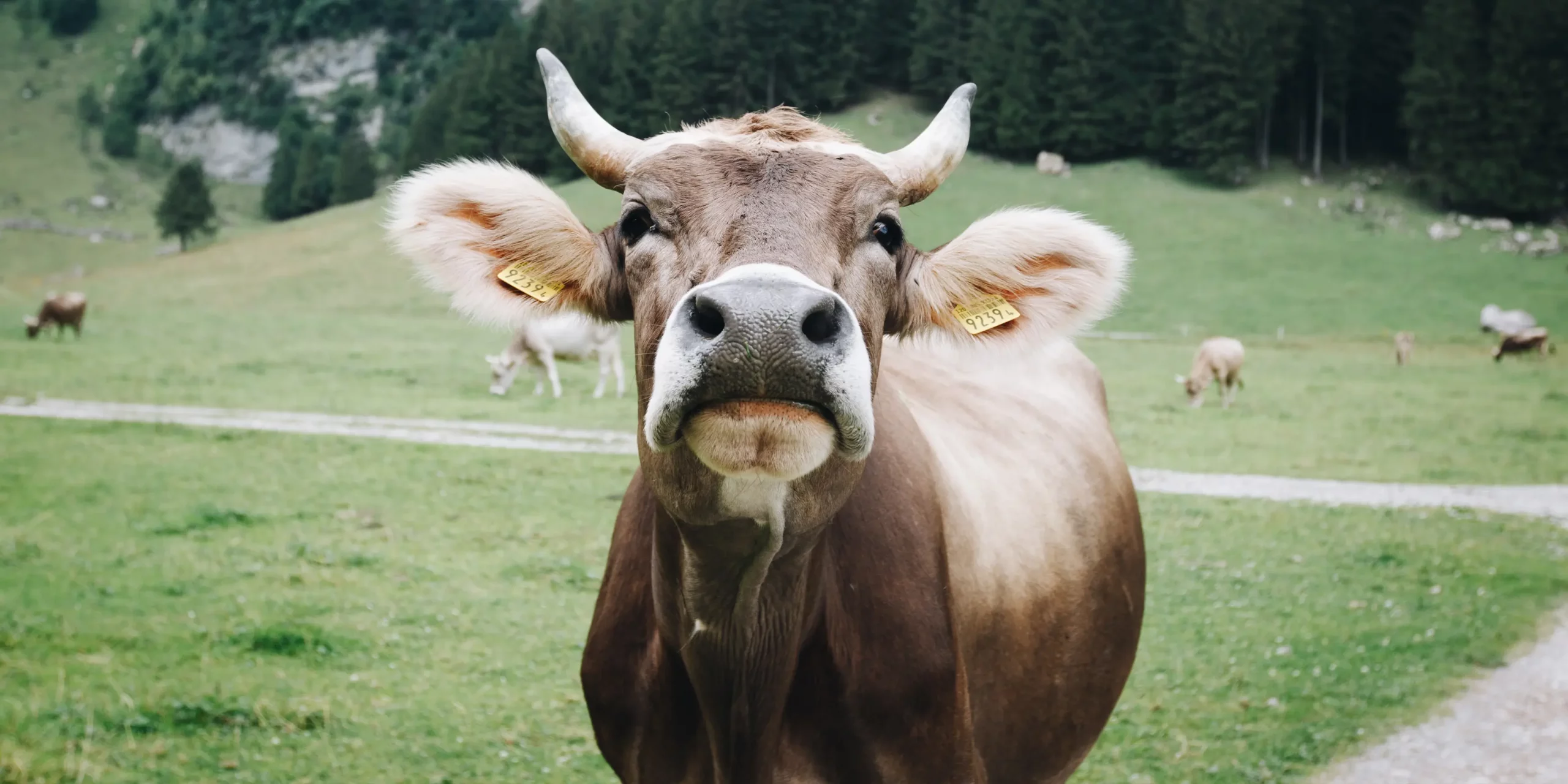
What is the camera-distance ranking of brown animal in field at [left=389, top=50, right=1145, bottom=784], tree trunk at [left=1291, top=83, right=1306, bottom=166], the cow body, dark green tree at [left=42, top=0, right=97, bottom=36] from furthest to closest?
dark green tree at [left=42, top=0, right=97, bottom=36] → tree trunk at [left=1291, top=83, right=1306, bottom=166] → the cow body → brown animal in field at [left=389, top=50, right=1145, bottom=784]

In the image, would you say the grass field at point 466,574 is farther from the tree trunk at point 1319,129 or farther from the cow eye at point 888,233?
the tree trunk at point 1319,129

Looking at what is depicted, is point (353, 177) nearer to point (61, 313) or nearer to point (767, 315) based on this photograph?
point (61, 313)

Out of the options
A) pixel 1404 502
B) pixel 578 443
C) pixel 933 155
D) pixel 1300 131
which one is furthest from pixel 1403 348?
pixel 1300 131

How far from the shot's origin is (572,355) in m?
23.1

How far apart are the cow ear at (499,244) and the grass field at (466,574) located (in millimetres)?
3114

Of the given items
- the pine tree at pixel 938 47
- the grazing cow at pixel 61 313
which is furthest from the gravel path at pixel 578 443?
the pine tree at pixel 938 47

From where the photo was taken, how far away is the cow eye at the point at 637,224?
3.12m

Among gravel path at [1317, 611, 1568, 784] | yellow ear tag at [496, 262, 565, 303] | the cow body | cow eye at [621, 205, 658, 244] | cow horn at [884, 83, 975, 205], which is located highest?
cow horn at [884, 83, 975, 205]

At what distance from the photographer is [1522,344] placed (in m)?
30.3

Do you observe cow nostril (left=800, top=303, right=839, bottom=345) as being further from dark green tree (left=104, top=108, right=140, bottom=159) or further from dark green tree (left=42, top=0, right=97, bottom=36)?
dark green tree (left=42, top=0, right=97, bottom=36)

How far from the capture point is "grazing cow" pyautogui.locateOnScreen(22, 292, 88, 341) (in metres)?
29.2

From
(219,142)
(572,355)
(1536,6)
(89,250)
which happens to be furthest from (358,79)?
(572,355)

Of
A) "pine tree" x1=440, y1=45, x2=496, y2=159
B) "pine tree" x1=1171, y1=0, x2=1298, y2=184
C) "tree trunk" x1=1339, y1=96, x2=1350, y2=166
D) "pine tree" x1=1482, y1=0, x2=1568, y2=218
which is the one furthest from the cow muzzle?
"pine tree" x1=440, y1=45, x2=496, y2=159

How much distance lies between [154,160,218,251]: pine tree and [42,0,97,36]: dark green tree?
78.9m
